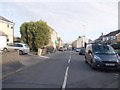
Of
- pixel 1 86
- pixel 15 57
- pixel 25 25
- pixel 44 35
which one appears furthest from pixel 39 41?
pixel 1 86

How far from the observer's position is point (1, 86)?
33.1ft

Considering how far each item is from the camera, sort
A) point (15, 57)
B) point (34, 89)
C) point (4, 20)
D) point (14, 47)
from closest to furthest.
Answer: point (34, 89) → point (15, 57) → point (14, 47) → point (4, 20)

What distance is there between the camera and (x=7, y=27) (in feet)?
182

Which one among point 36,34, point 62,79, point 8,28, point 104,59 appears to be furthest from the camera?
point 8,28

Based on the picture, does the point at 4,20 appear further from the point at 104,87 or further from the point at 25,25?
the point at 104,87

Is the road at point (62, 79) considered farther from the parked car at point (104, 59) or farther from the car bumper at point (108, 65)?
the parked car at point (104, 59)

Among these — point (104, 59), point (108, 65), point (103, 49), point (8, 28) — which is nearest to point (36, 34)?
point (8, 28)

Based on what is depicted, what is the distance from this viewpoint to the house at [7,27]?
53.3 metres

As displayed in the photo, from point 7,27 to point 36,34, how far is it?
11283mm

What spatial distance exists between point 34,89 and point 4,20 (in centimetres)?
4656

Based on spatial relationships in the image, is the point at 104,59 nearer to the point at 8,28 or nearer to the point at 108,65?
the point at 108,65

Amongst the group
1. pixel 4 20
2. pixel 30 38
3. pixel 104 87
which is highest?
pixel 4 20

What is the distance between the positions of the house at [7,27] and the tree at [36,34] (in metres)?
7.34

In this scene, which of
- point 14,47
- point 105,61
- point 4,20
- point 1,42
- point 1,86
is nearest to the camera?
point 1,86
